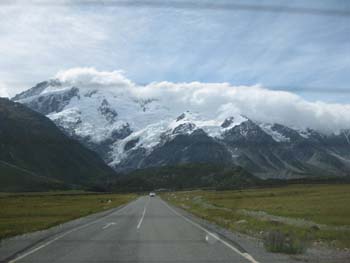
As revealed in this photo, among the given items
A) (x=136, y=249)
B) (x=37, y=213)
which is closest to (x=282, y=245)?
(x=136, y=249)

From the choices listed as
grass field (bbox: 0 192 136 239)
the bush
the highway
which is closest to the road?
the highway

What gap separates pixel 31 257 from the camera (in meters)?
19.2

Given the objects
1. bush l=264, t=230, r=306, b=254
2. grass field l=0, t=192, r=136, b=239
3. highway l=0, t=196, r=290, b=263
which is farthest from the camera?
grass field l=0, t=192, r=136, b=239

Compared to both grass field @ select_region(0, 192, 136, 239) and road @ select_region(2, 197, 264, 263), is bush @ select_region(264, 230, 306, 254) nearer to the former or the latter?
road @ select_region(2, 197, 264, 263)

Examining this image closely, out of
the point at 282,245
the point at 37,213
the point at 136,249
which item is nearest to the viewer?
the point at 282,245

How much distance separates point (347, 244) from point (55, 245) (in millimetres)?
13009

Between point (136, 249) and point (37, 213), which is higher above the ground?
point (37, 213)

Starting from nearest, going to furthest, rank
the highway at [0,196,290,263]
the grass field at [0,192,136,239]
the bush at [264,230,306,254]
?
1. the highway at [0,196,290,263]
2. the bush at [264,230,306,254]
3. the grass field at [0,192,136,239]

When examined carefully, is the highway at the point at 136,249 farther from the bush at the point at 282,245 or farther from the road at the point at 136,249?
the bush at the point at 282,245

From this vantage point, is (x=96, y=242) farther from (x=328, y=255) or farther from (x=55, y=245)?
(x=328, y=255)

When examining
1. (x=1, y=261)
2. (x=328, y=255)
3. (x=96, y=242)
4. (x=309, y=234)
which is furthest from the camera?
(x=309, y=234)

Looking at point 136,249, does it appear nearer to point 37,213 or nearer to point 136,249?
point 136,249

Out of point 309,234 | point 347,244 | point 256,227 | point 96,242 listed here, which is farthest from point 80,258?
point 256,227

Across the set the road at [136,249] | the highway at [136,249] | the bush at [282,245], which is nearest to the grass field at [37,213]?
the road at [136,249]
